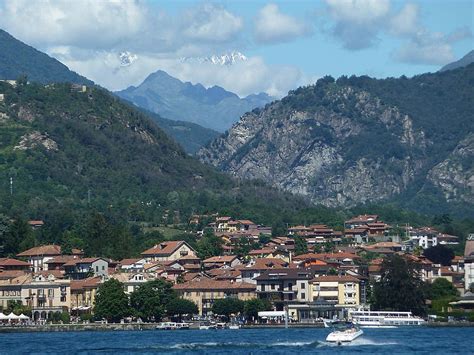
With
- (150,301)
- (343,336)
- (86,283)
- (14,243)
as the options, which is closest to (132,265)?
(86,283)

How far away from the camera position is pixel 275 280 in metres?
175

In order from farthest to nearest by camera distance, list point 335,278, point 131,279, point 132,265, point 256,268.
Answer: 1. point 132,265
2. point 256,268
3. point 131,279
4. point 335,278

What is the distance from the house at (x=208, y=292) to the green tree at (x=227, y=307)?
611 centimetres

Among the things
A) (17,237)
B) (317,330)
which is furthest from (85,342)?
(17,237)

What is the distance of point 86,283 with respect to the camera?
175625 mm

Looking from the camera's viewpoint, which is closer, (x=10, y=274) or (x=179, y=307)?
(x=179, y=307)

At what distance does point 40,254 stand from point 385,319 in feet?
170

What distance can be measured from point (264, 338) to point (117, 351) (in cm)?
1958

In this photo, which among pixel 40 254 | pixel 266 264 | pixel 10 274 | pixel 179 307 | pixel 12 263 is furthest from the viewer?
pixel 40 254

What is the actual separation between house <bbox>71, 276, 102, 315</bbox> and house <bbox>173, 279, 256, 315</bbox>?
8.69 meters

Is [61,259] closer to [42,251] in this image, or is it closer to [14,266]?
[42,251]

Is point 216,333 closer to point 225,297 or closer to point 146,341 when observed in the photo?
point 146,341

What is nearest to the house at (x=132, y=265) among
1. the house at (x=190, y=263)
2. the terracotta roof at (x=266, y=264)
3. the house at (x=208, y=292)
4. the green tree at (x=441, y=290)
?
the house at (x=190, y=263)

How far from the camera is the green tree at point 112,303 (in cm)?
16025
